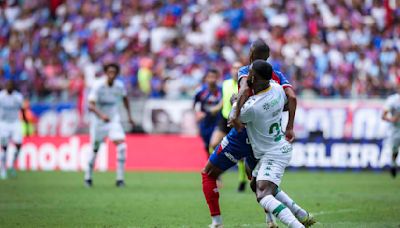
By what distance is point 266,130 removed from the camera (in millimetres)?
9766

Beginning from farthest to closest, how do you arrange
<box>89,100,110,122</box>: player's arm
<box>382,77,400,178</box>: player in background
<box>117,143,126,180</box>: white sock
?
<box>382,77,400,178</box>: player in background
<box>117,143,126,180</box>: white sock
<box>89,100,110,122</box>: player's arm

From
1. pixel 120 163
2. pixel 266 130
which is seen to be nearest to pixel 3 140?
pixel 120 163

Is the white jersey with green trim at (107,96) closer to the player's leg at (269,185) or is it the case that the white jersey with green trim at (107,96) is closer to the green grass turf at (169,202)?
the green grass turf at (169,202)

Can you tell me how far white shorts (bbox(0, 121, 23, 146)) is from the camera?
910 inches

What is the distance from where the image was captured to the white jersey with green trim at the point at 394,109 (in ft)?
75.7

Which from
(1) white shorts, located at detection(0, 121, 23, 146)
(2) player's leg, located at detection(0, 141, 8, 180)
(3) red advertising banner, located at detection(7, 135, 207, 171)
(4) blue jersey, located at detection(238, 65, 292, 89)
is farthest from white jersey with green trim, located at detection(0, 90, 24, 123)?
(4) blue jersey, located at detection(238, 65, 292, 89)

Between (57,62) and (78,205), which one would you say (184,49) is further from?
(78,205)

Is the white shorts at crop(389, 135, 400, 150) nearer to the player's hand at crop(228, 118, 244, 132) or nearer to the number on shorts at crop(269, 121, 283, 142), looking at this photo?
the number on shorts at crop(269, 121, 283, 142)

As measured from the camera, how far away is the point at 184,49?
31.1 m

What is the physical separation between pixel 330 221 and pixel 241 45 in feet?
61.7

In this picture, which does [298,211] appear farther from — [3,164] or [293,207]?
[3,164]

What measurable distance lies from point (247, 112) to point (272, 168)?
0.73 metres

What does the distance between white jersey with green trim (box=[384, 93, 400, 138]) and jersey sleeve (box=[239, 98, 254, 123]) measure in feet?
45.8

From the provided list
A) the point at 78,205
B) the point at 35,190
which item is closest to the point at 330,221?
the point at 78,205
